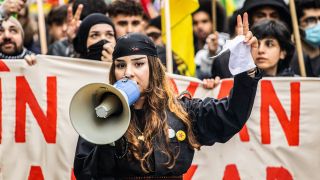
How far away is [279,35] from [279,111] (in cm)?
83

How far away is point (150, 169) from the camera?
16.9 ft

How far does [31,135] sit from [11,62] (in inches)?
22.8

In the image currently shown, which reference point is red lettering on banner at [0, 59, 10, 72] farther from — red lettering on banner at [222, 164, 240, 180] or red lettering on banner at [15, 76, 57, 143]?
red lettering on banner at [222, 164, 240, 180]

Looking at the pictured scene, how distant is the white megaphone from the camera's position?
4.93 m

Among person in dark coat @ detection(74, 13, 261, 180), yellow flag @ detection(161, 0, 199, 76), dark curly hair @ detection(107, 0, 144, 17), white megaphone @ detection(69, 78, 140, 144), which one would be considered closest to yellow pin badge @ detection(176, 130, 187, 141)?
person in dark coat @ detection(74, 13, 261, 180)

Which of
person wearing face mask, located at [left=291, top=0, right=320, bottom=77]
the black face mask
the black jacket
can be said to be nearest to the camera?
the black jacket

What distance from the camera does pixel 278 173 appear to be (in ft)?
22.2

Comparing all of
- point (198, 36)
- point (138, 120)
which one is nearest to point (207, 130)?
point (138, 120)

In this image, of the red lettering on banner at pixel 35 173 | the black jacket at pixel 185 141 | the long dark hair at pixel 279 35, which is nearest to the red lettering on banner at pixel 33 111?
the red lettering on banner at pixel 35 173

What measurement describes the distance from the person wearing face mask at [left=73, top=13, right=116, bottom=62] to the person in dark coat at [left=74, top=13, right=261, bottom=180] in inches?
65.8

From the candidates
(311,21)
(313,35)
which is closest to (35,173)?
(313,35)

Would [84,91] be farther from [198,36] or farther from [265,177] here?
[198,36]

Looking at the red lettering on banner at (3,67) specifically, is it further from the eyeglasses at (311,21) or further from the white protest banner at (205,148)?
A: the eyeglasses at (311,21)

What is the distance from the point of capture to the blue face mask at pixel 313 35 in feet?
26.8
